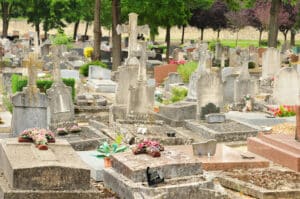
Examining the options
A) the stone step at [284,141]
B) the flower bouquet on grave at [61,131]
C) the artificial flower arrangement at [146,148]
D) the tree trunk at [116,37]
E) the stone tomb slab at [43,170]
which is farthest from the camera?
the tree trunk at [116,37]

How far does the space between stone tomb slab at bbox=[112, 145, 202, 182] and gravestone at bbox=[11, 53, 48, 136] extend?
384 cm

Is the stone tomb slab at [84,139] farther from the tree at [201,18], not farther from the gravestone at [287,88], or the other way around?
the tree at [201,18]

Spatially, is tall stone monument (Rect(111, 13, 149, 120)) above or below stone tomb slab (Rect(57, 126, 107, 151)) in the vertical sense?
above

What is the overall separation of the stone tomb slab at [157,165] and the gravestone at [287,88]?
1092cm

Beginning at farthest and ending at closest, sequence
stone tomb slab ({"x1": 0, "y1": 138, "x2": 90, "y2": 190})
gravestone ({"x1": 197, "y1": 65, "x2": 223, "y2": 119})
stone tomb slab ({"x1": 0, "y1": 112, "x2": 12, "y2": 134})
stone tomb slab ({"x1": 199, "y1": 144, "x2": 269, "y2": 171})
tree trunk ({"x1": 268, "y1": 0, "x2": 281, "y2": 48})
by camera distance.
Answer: tree trunk ({"x1": 268, "y1": 0, "x2": 281, "y2": 48})
gravestone ({"x1": 197, "y1": 65, "x2": 223, "y2": 119})
stone tomb slab ({"x1": 0, "y1": 112, "x2": 12, "y2": 134})
stone tomb slab ({"x1": 199, "y1": 144, "x2": 269, "y2": 171})
stone tomb slab ({"x1": 0, "y1": 138, "x2": 90, "y2": 190})

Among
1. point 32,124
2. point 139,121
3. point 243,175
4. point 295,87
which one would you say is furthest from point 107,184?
point 295,87

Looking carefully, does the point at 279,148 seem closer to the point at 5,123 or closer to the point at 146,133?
the point at 146,133

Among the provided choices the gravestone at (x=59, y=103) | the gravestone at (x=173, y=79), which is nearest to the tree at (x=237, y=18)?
the gravestone at (x=173, y=79)

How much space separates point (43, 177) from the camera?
1091 cm

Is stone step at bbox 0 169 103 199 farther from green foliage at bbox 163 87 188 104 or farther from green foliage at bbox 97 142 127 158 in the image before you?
green foliage at bbox 163 87 188 104

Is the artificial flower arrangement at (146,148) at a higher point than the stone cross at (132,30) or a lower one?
lower

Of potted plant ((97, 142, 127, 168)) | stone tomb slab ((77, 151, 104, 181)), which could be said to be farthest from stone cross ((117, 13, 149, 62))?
potted plant ((97, 142, 127, 168))

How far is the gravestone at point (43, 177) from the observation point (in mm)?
10773

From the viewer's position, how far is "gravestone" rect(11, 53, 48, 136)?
16.0 meters
